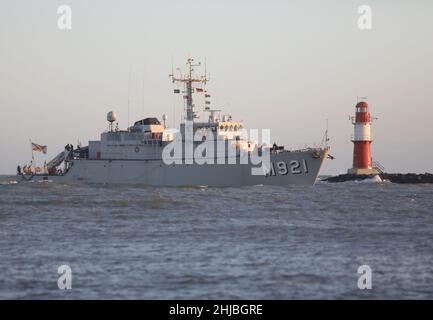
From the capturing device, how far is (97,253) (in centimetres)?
2266

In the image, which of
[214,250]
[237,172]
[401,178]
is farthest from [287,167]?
[214,250]

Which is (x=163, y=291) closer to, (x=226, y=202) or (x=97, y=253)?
(x=97, y=253)

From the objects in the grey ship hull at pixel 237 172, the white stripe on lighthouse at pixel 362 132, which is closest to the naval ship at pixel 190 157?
the grey ship hull at pixel 237 172

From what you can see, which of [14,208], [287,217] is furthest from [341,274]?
[14,208]

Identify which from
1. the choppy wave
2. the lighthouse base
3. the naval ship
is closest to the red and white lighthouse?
the lighthouse base

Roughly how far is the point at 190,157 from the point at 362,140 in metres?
25.4

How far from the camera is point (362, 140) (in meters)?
82.1

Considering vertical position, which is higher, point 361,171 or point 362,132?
point 362,132

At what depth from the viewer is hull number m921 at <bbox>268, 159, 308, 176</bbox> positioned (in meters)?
61.4

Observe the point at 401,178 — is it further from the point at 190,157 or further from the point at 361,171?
the point at 190,157

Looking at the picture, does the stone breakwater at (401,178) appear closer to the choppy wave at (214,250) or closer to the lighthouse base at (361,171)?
the lighthouse base at (361,171)

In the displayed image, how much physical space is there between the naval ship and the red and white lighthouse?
20012mm

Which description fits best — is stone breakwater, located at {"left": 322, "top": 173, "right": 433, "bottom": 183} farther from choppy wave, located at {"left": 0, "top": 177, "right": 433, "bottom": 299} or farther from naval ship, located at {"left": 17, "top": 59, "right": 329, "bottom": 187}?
choppy wave, located at {"left": 0, "top": 177, "right": 433, "bottom": 299}
